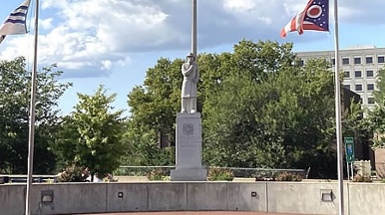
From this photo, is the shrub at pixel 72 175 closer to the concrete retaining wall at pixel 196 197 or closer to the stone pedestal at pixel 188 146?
the concrete retaining wall at pixel 196 197

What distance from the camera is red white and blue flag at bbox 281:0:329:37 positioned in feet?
55.3

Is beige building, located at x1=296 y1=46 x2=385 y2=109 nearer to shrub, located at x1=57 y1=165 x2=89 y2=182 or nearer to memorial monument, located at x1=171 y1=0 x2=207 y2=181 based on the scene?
memorial monument, located at x1=171 y1=0 x2=207 y2=181

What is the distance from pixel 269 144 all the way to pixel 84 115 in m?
15.9

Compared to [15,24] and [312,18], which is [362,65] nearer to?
[312,18]

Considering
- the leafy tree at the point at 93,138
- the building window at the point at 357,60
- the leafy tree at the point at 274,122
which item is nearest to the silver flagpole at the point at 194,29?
the leafy tree at the point at 93,138

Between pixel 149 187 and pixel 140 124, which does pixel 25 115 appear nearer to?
pixel 140 124

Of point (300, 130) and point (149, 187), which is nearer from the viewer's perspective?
point (149, 187)

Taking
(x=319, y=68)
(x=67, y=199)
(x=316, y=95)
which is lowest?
(x=67, y=199)

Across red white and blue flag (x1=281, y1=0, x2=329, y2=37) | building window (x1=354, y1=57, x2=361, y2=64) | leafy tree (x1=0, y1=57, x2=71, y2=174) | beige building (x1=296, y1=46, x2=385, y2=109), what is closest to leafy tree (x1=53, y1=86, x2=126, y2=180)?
leafy tree (x1=0, y1=57, x2=71, y2=174)

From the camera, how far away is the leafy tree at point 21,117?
4259 centimetres

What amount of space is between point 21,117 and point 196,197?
25.8m

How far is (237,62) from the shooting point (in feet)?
176

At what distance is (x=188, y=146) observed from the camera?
78.9 feet

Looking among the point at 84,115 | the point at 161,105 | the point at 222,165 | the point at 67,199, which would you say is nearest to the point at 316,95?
the point at 222,165
